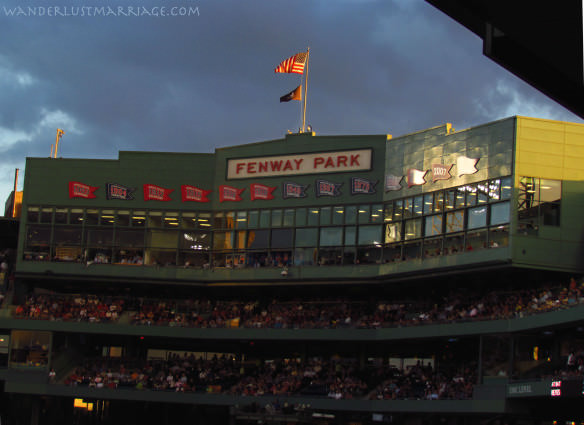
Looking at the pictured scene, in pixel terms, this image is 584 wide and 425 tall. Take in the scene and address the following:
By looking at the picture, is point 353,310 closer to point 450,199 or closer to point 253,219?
point 253,219

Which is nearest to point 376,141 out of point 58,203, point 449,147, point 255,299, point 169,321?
point 449,147

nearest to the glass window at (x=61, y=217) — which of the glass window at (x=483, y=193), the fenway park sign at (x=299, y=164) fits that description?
the fenway park sign at (x=299, y=164)

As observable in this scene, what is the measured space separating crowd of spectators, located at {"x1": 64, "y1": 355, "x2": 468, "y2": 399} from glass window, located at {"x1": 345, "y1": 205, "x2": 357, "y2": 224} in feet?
28.6

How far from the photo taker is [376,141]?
49.5m

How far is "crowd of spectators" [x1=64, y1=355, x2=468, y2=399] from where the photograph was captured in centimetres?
4403

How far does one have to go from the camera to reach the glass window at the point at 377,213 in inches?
1899

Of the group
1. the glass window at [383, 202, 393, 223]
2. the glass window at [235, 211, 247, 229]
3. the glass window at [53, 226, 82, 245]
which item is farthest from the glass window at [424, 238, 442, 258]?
the glass window at [53, 226, 82, 245]

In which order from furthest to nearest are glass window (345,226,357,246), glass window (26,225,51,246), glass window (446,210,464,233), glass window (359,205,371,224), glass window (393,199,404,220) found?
glass window (26,225,51,246), glass window (345,226,357,246), glass window (359,205,371,224), glass window (393,199,404,220), glass window (446,210,464,233)

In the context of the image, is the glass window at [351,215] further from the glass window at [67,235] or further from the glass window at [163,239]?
the glass window at [67,235]

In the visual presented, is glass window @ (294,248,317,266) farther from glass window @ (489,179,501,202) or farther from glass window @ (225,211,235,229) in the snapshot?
glass window @ (489,179,501,202)

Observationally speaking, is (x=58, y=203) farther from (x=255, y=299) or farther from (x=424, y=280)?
(x=424, y=280)

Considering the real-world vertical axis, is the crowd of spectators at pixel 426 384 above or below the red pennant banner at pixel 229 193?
below

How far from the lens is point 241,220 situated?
52781 millimetres

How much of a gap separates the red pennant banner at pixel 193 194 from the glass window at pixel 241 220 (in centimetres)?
270
